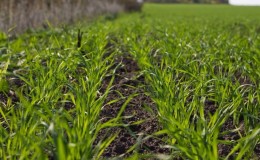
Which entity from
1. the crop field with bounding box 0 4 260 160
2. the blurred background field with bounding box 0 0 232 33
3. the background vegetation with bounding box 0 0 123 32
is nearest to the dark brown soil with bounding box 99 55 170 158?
the crop field with bounding box 0 4 260 160

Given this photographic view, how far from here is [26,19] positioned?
8477mm

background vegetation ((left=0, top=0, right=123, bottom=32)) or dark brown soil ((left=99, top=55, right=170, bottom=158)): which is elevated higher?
dark brown soil ((left=99, top=55, right=170, bottom=158))

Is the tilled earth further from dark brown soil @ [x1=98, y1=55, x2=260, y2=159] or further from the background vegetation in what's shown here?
the background vegetation

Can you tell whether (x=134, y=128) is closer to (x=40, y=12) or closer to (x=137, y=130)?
(x=137, y=130)

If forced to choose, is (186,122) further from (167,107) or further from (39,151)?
(39,151)

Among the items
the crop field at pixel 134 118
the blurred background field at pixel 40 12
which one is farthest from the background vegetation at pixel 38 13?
the crop field at pixel 134 118

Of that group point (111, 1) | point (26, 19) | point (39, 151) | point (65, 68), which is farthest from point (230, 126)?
point (111, 1)

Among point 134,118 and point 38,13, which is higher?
point 134,118

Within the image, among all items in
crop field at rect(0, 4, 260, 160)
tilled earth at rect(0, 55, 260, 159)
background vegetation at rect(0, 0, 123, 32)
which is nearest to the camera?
crop field at rect(0, 4, 260, 160)

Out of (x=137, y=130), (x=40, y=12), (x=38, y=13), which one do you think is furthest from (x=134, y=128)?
(x=40, y=12)

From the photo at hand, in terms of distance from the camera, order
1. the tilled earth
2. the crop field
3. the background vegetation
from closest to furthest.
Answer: the crop field
the tilled earth
the background vegetation

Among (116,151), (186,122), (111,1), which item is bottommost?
(111,1)

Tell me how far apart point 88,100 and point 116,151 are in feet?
0.86

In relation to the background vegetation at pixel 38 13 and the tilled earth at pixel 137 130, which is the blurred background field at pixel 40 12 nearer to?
the background vegetation at pixel 38 13
